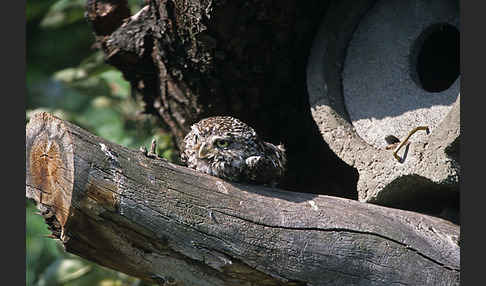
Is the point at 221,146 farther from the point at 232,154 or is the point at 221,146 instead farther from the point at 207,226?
the point at 207,226

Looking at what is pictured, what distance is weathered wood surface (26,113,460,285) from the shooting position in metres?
2.58

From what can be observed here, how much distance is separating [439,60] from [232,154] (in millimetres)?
1364

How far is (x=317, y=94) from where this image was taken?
3771mm

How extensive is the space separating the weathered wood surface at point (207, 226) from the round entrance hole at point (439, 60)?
970 millimetres

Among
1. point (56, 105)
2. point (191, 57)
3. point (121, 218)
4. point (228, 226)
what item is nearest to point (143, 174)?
point (121, 218)

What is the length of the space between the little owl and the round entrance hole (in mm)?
1001

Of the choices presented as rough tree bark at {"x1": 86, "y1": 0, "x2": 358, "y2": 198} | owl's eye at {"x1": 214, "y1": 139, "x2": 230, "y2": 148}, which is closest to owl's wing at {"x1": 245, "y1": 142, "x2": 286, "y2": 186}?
owl's eye at {"x1": 214, "y1": 139, "x2": 230, "y2": 148}

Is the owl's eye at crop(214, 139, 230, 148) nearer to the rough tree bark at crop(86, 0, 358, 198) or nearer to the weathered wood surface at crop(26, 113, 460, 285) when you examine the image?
the weathered wood surface at crop(26, 113, 460, 285)

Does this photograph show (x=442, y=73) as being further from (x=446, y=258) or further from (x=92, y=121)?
(x=92, y=121)

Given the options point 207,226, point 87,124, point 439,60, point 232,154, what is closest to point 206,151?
point 232,154

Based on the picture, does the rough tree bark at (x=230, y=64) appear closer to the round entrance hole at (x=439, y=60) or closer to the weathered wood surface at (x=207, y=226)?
the round entrance hole at (x=439, y=60)

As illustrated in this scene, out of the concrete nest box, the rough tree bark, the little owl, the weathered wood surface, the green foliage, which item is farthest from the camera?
the green foliage

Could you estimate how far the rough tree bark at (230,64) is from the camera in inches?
140

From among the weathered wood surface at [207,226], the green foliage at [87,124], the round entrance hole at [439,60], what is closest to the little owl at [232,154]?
the weathered wood surface at [207,226]
